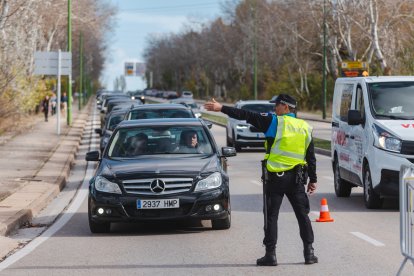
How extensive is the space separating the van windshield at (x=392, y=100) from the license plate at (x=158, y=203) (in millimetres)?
4534

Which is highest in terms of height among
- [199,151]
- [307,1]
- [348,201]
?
[307,1]

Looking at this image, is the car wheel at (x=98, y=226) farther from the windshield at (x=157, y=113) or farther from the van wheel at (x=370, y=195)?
the windshield at (x=157, y=113)

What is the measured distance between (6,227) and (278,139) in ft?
15.2

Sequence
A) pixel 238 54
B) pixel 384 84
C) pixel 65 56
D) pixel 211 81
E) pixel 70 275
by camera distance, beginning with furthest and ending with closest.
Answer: pixel 211 81
pixel 238 54
pixel 65 56
pixel 384 84
pixel 70 275

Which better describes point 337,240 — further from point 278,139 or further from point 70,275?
point 70,275

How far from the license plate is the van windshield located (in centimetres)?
453

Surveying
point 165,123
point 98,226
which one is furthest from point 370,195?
point 98,226

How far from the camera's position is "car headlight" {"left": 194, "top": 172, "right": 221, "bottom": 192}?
13.3 meters

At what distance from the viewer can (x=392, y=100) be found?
16.8 metres

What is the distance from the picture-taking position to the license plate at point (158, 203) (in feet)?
43.0

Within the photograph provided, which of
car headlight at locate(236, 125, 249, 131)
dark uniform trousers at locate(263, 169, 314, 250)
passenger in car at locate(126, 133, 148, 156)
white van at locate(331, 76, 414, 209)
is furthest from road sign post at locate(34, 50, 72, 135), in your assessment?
dark uniform trousers at locate(263, 169, 314, 250)

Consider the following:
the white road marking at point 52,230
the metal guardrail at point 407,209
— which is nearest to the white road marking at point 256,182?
the white road marking at point 52,230

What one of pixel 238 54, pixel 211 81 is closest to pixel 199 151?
pixel 238 54

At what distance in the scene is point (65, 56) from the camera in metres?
43.3
